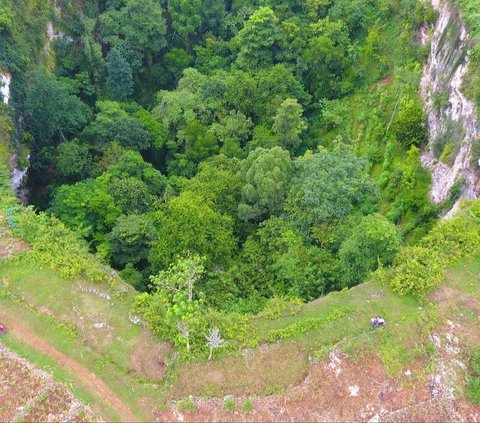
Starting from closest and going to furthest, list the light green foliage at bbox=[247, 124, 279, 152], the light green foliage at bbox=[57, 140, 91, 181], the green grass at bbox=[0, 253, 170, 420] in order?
the green grass at bbox=[0, 253, 170, 420]
the light green foliage at bbox=[57, 140, 91, 181]
the light green foliage at bbox=[247, 124, 279, 152]

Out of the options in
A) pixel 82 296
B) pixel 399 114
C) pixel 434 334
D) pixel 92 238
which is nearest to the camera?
pixel 434 334

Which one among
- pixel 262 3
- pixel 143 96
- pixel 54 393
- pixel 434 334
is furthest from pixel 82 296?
pixel 262 3

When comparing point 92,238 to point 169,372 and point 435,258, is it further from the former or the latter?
point 435,258

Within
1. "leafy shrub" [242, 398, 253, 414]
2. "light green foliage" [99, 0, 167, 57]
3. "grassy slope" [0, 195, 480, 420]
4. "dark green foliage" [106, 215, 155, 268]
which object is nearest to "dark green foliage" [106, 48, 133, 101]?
"light green foliage" [99, 0, 167, 57]

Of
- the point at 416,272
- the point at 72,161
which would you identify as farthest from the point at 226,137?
the point at 416,272

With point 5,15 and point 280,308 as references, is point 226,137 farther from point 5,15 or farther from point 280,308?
point 280,308

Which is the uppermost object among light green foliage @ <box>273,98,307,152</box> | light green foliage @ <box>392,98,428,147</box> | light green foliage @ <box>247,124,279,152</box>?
light green foliage @ <box>392,98,428,147</box>

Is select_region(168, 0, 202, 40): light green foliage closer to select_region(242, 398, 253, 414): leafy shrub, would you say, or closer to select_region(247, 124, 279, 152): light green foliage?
select_region(247, 124, 279, 152): light green foliage
